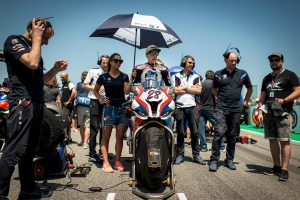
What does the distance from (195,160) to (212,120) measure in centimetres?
242

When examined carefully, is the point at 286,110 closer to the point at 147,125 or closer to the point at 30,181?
the point at 147,125

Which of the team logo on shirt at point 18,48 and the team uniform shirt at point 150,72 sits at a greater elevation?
the team logo on shirt at point 18,48

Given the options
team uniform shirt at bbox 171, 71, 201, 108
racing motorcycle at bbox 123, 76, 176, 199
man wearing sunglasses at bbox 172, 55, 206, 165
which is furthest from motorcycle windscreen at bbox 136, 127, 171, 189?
team uniform shirt at bbox 171, 71, 201, 108

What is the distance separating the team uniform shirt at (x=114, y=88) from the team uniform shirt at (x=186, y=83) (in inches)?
57.4

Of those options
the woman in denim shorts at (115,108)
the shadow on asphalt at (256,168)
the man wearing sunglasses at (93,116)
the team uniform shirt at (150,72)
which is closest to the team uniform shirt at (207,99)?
the shadow on asphalt at (256,168)

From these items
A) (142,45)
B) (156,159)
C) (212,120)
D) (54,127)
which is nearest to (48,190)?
(54,127)

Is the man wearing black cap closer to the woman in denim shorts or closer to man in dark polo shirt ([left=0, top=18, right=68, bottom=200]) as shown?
the woman in denim shorts

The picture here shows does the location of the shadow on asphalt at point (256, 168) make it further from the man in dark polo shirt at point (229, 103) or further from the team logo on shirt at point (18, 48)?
the team logo on shirt at point (18, 48)

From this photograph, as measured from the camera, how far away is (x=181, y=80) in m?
7.00

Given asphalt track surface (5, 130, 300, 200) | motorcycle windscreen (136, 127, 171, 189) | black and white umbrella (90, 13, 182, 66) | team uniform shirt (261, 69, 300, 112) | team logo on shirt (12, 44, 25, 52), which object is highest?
black and white umbrella (90, 13, 182, 66)

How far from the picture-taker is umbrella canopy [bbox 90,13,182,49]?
6605mm

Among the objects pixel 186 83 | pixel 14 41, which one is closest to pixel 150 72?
pixel 186 83

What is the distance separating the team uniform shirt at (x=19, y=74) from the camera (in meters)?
3.49

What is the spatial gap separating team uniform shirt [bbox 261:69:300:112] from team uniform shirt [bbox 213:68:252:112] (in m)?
0.60
